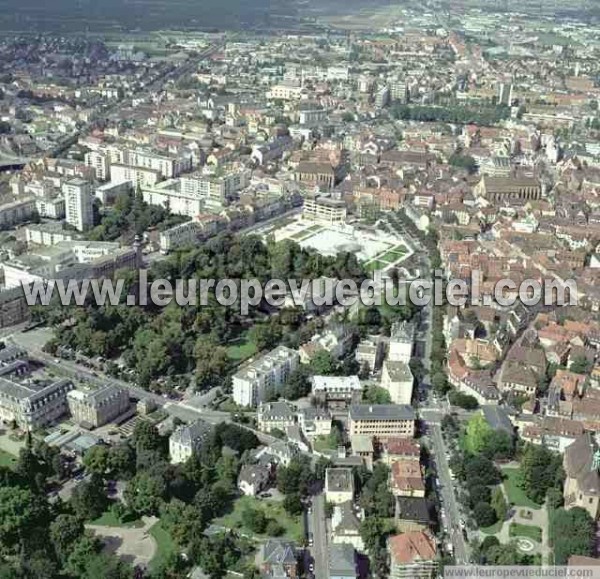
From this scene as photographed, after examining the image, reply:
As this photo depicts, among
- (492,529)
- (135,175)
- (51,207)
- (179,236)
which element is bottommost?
(492,529)

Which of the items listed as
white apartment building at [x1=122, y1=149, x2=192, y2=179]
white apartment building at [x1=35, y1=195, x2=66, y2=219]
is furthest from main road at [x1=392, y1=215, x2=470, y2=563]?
white apartment building at [x1=122, y1=149, x2=192, y2=179]

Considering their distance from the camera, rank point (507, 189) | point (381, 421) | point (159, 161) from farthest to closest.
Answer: point (159, 161)
point (507, 189)
point (381, 421)

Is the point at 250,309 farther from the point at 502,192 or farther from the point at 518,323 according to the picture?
the point at 502,192

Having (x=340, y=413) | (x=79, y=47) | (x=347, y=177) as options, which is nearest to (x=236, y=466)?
(x=340, y=413)

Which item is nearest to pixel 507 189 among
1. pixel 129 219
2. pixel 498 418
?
pixel 129 219

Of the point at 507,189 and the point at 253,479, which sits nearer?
the point at 253,479

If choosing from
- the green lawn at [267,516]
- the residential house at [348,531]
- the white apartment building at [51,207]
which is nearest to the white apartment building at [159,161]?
the white apartment building at [51,207]

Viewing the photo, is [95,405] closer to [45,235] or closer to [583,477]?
[583,477]
